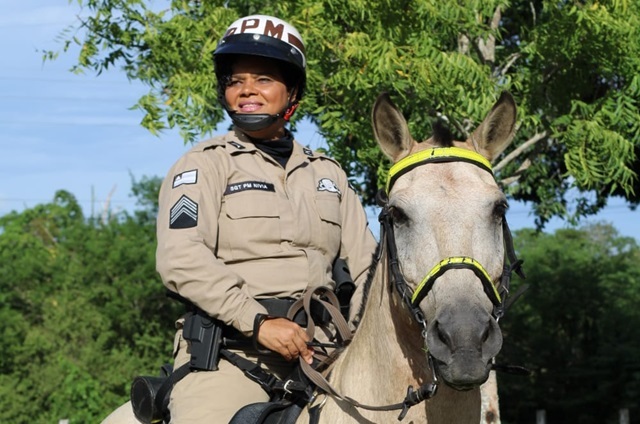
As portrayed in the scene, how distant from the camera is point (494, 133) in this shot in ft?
13.9

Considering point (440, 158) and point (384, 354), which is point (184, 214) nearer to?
point (384, 354)

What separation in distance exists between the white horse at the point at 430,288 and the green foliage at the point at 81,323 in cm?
1917

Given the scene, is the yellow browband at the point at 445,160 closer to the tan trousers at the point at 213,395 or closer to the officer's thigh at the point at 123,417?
the tan trousers at the point at 213,395

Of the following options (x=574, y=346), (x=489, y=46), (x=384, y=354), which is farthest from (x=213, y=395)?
(x=574, y=346)

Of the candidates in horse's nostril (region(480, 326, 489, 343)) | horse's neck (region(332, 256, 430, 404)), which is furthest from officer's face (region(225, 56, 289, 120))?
horse's nostril (region(480, 326, 489, 343))

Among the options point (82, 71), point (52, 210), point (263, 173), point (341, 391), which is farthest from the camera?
point (52, 210)

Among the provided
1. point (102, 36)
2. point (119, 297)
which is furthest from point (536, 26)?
point (119, 297)

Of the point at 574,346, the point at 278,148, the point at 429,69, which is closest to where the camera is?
the point at 278,148

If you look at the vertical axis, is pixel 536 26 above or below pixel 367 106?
above

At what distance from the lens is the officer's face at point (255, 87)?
17.2 feet

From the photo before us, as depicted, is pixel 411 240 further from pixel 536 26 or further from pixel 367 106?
pixel 536 26

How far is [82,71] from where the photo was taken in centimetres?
1324

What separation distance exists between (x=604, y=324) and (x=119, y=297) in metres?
13.5

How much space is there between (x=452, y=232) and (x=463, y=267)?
0.16 meters
